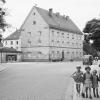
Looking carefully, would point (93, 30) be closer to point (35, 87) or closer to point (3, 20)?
point (35, 87)

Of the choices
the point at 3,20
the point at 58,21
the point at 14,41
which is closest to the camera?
the point at 3,20

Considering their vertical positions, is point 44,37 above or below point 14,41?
below

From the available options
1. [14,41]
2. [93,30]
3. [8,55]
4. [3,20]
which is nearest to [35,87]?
[93,30]

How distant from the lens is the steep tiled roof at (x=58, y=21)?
58844 mm

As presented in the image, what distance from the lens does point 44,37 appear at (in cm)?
5762

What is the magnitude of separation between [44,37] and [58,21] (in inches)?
347

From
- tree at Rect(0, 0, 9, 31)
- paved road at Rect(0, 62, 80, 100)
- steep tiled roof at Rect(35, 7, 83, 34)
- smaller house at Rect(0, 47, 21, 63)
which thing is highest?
steep tiled roof at Rect(35, 7, 83, 34)

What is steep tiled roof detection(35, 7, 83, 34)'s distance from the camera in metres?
58.8

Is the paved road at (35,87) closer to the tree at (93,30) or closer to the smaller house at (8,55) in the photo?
the tree at (93,30)

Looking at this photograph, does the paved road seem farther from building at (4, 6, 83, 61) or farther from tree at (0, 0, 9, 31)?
building at (4, 6, 83, 61)

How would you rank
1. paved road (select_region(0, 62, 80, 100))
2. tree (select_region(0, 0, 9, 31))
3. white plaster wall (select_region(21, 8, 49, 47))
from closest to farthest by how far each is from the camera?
paved road (select_region(0, 62, 80, 100))
tree (select_region(0, 0, 9, 31))
white plaster wall (select_region(21, 8, 49, 47))

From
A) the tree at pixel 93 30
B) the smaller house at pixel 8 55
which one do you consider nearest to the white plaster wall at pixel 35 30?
the smaller house at pixel 8 55

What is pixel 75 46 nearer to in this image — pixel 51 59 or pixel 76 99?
pixel 51 59

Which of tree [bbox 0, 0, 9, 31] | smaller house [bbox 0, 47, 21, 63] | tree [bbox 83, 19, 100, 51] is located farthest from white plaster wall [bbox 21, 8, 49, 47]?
tree [bbox 83, 19, 100, 51]
